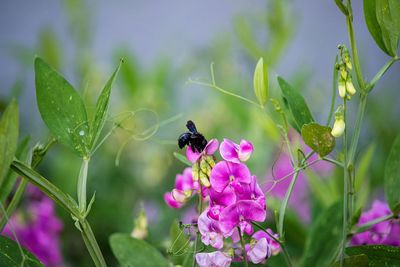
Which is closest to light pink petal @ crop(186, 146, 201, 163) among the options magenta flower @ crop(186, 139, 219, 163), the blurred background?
magenta flower @ crop(186, 139, 219, 163)

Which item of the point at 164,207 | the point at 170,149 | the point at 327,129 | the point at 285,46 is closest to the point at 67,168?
the point at 164,207

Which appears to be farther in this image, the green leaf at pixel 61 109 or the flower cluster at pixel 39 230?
the flower cluster at pixel 39 230

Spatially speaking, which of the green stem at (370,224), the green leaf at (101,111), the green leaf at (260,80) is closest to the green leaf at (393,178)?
the green stem at (370,224)

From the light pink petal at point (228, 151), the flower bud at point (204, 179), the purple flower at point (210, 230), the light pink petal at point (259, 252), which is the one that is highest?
the light pink petal at point (228, 151)

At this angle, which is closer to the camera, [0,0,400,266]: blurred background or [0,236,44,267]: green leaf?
[0,236,44,267]: green leaf

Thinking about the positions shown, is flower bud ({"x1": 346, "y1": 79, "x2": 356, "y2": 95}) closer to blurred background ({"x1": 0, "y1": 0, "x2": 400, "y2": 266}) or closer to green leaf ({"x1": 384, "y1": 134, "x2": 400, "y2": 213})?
green leaf ({"x1": 384, "y1": 134, "x2": 400, "y2": 213})

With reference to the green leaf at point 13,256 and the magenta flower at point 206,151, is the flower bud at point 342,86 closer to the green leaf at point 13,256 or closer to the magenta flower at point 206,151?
the magenta flower at point 206,151
